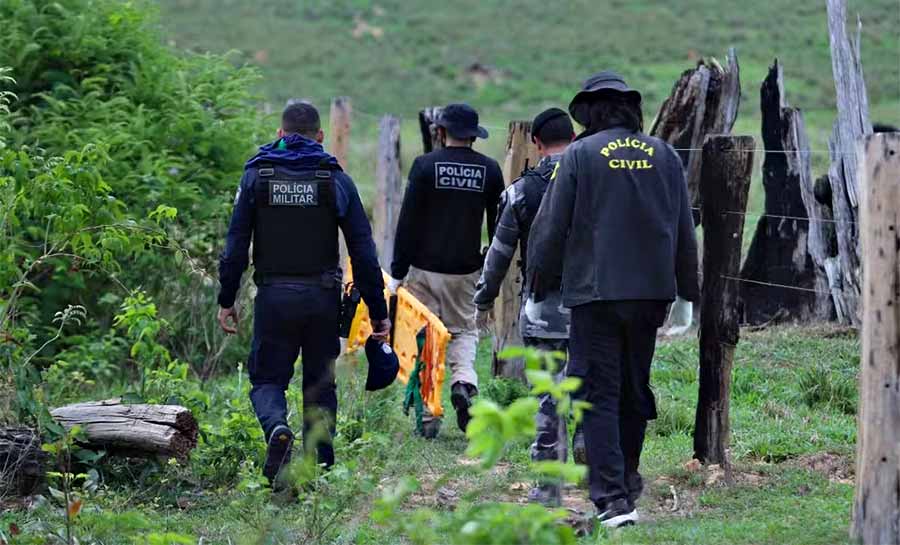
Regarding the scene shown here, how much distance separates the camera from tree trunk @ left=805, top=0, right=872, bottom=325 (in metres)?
9.80

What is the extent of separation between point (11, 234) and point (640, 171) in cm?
516

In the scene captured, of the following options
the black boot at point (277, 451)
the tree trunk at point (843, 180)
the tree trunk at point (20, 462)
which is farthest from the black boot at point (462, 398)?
the tree trunk at point (20, 462)

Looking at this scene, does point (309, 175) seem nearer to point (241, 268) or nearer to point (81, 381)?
point (241, 268)

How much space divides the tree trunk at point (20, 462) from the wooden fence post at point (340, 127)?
15.9 feet

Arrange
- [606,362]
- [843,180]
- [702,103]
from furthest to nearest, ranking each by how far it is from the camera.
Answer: [702,103] < [843,180] < [606,362]

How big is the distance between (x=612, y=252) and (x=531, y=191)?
0.99 metres

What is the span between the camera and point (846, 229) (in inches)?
407

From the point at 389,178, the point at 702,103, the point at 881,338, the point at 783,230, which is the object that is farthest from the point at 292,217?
the point at 389,178

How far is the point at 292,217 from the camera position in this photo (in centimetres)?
729

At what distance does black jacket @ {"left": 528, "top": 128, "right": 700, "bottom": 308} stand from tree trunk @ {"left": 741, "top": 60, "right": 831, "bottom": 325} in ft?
14.5

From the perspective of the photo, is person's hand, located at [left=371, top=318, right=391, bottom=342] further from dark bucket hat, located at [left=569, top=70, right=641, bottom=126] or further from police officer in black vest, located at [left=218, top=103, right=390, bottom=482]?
dark bucket hat, located at [left=569, top=70, right=641, bottom=126]

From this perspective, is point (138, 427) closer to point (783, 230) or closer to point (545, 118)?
point (545, 118)

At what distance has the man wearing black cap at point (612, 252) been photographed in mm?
6430

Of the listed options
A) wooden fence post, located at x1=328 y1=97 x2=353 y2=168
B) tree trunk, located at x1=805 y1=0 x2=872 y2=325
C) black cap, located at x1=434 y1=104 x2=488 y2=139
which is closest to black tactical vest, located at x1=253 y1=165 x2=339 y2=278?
black cap, located at x1=434 y1=104 x2=488 y2=139
